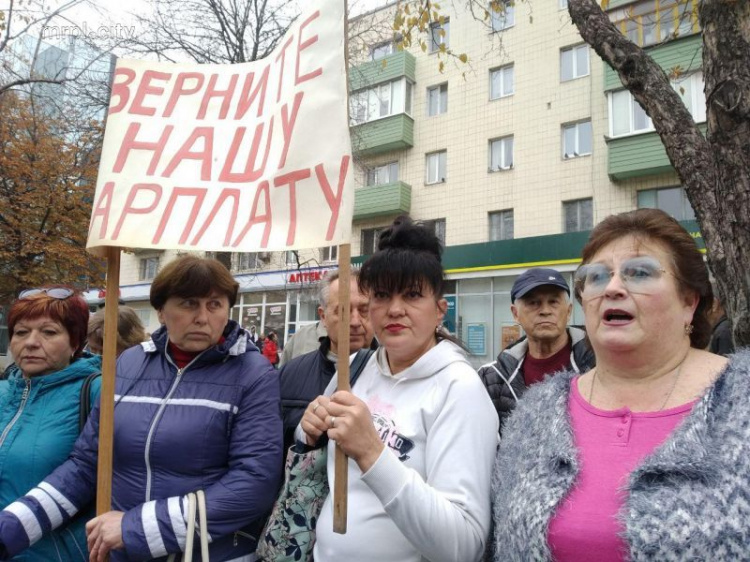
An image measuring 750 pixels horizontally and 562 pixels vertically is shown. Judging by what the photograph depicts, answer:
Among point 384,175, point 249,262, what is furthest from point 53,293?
point 249,262

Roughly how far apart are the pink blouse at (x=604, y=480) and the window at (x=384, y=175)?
18.0m

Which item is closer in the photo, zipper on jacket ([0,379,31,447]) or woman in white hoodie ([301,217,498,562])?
woman in white hoodie ([301,217,498,562])

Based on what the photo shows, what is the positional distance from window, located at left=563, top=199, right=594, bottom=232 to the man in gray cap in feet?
41.7

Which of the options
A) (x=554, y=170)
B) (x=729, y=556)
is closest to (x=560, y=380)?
(x=729, y=556)

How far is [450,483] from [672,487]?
55cm

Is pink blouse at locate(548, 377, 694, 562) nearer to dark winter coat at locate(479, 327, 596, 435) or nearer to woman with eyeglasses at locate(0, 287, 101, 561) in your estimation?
dark winter coat at locate(479, 327, 596, 435)

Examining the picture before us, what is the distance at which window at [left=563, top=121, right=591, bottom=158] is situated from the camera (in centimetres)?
1566

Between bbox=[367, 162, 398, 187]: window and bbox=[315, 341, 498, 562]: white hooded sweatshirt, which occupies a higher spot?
bbox=[367, 162, 398, 187]: window

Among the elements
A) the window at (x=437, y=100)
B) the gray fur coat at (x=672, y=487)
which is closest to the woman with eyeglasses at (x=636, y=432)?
the gray fur coat at (x=672, y=487)

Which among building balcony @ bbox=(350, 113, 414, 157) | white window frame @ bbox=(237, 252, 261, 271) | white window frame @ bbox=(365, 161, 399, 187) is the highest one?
building balcony @ bbox=(350, 113, 414, 157)

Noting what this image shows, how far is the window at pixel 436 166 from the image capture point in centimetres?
1822

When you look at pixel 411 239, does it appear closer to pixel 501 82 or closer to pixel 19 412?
pixel 19 412

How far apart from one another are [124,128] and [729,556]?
7.11ft

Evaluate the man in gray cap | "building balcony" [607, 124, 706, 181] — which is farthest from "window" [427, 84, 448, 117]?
the man in gray cap
